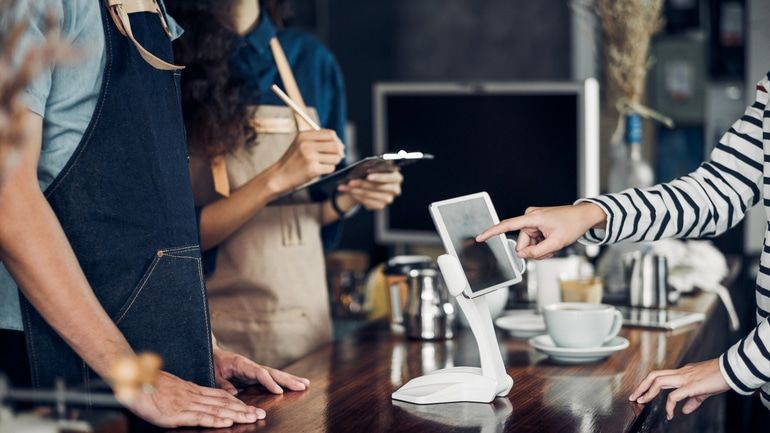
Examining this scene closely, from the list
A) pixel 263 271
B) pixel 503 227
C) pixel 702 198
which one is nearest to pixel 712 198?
pixel 702 198

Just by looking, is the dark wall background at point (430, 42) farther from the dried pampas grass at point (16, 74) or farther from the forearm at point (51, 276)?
the dried pampas grass at point (16, 74)

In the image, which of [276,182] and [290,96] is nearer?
[276,182]

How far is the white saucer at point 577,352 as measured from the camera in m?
1.79

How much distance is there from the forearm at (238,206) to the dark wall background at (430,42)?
6.73 ft

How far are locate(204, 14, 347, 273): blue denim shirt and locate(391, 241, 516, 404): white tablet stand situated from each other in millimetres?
741

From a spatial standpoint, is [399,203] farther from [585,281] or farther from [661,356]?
[661,356]

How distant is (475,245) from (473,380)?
215 mm

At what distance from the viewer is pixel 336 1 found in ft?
15.1

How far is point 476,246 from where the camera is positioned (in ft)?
4.98

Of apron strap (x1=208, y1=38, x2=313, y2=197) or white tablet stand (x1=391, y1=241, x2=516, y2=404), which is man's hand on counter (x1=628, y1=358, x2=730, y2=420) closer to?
white tablet stand (x1=391, y1=241, x2=516, y2=404)

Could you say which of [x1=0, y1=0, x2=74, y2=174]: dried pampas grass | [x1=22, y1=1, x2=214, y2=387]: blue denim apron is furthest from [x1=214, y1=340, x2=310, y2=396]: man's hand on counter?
[x1=0, y1=0, x2=74, y2=174]: dried pampas grass

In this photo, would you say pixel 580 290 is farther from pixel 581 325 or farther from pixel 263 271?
pixel 263 271

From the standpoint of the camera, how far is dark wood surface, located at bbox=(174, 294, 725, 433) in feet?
4.66

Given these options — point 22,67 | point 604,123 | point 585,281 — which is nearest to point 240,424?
point 22,67
